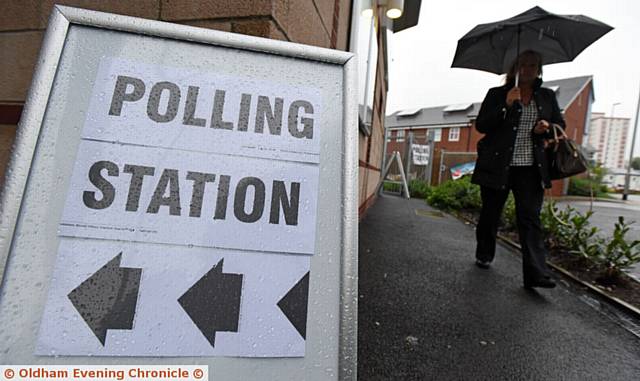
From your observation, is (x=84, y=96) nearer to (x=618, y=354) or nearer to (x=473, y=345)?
(x=473, y=345)

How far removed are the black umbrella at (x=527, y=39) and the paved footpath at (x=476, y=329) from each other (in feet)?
6.87

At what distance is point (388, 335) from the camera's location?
181 centimetres

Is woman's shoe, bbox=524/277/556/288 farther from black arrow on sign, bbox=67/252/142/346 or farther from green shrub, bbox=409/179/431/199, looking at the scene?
green shrub, bbox=409/179/431/199

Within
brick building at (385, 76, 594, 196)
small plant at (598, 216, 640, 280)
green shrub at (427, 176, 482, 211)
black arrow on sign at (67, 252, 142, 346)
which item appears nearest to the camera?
black arrow on sign at (67, 252, 142, 346)

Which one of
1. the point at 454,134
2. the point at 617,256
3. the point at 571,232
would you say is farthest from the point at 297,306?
the point at 454,134

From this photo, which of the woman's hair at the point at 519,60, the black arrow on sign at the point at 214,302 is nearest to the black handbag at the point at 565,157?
the woman's hair at the point at 519,60

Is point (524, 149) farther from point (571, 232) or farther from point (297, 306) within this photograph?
point (297, 306)

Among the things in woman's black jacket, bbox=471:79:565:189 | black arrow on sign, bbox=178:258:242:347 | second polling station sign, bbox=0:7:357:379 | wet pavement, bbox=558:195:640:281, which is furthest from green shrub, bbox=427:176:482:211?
black arrow on sign, bbox=178:258:242:347

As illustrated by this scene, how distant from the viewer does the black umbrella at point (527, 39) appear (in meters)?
2.76

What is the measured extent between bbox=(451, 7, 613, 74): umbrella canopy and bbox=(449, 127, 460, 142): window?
28.8 metres

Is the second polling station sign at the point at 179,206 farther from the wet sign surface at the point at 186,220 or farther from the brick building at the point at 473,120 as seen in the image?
the brick building at the point at 473,120

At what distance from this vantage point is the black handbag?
2428 millimetres

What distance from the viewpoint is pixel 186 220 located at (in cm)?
77

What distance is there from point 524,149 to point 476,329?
57.4 inches
